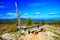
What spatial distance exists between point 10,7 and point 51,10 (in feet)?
2.70

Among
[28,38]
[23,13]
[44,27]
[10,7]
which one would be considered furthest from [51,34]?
[10,7]

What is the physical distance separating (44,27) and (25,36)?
414mm

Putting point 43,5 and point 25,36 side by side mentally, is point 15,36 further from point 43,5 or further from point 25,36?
point 43,5

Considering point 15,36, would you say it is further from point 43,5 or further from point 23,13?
point 43,5

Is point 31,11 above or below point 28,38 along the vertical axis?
above

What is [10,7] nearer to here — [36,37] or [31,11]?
[31,11]

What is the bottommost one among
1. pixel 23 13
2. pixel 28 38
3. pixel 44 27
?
pixel 28 38

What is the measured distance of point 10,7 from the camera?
3.17m

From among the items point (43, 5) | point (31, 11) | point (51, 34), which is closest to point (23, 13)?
point (31, 11)

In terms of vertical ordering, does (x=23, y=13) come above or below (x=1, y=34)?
above

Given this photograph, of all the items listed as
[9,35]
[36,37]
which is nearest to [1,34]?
[9,35]

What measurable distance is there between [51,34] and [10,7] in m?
0.98

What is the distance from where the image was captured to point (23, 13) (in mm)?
3125

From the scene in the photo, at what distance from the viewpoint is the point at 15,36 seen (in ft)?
10.2
